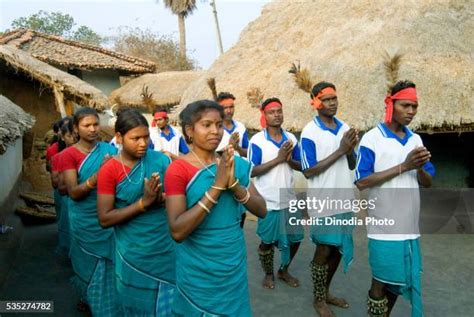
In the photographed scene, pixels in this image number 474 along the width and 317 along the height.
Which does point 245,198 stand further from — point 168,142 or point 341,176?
point 168,142

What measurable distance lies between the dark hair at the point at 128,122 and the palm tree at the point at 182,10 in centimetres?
2399

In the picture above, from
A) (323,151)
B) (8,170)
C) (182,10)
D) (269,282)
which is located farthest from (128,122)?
(182,10)

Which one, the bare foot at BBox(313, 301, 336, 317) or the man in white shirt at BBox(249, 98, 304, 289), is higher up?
the man in white shirt at BBox(249, 98, 304, 289)

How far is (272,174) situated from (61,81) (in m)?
6.23

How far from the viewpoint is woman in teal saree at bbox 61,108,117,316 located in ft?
11.1

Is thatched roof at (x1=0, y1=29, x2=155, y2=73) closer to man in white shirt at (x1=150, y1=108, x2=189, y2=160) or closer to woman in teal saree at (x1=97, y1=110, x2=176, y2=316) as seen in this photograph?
man in white shirt at (x1=150, y1=108, x2=189, y2=160)

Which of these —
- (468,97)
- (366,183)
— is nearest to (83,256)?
(366,183)

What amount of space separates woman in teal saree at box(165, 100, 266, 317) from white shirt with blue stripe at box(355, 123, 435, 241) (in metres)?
1.07

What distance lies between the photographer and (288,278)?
4523mm

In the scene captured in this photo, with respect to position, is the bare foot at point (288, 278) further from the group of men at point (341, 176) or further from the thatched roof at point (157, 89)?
the thatched roof at point (157, 89)

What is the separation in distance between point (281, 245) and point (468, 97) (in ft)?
11.5

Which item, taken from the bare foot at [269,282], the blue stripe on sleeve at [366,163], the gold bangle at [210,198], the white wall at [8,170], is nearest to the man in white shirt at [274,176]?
the bare foot at [269,282]

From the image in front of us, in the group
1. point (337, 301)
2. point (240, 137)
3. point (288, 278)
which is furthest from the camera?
point (240, 137)

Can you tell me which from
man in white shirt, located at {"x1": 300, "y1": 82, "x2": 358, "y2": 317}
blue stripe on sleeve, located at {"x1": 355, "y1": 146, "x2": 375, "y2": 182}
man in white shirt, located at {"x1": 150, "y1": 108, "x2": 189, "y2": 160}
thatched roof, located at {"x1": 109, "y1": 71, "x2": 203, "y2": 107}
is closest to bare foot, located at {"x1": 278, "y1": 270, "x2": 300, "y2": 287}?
man in white shirt, located at {"x1": 300, "y1": 82, "x2": 358, "y2": 317}
